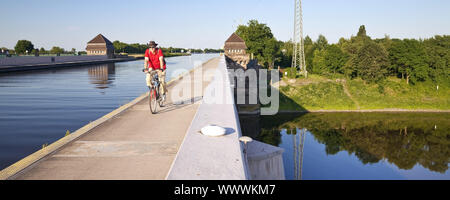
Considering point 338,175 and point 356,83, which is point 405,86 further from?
point 338,175

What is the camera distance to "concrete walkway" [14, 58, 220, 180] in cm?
515

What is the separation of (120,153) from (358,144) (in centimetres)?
3052

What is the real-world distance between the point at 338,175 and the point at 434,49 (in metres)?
55.1

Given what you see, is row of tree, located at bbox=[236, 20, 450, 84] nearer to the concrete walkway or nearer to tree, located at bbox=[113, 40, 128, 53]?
the concrete walkway

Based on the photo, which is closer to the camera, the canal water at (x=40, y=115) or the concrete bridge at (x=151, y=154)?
the concrete bridge at (x=151, y=154)

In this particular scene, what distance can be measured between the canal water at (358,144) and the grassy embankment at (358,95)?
389cm

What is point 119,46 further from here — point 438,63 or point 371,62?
point 438,63

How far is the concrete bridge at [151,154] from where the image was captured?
16.3 feet

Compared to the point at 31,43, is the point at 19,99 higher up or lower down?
lower down

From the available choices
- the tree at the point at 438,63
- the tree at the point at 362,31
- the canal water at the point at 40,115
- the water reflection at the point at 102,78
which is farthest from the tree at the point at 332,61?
the canal water at the point at 40,115

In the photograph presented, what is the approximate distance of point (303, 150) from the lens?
28.8 metres

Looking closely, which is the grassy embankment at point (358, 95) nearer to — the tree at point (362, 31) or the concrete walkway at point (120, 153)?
the concrete walkway at point (120, 153)

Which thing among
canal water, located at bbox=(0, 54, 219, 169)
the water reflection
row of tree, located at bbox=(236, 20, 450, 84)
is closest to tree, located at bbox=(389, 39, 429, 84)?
row of tree, located at bbox=(236, 20, 450, 84)
